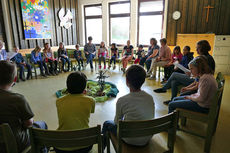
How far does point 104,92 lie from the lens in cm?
379

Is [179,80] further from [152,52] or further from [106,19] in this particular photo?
[106,19]

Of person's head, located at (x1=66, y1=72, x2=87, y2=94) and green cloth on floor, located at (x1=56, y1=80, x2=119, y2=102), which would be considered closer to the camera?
person's head, located at (x1=66, y1=72, x2=87, y2=94)

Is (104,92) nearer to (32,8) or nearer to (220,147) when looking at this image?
(220,147)

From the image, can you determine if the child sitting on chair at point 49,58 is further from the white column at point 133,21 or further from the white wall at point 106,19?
the white column at point 133,21

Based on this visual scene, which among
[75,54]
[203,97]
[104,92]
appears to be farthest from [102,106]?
[75,54]

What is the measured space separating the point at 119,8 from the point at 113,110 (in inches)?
251

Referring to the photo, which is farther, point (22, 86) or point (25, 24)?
point (25, 24)

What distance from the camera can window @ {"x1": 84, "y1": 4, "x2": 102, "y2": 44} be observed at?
859 cm

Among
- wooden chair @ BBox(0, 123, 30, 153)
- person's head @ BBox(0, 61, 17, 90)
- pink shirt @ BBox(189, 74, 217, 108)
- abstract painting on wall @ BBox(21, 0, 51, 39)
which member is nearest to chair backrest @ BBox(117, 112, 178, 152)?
wooden chair @ BBox(0, 123, 30, 153)

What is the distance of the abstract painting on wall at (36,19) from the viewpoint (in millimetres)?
6215

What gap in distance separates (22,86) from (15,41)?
Result: 2.42m

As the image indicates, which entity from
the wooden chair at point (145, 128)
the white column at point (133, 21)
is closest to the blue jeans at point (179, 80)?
the wooden chair at point (145, 128)

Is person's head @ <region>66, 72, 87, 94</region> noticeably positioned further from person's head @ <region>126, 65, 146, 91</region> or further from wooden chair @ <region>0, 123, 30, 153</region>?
wooden chair @ <region>0, 123, 30, 153</region>

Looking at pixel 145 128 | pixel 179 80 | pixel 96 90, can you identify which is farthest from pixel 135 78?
pixel 96 90
